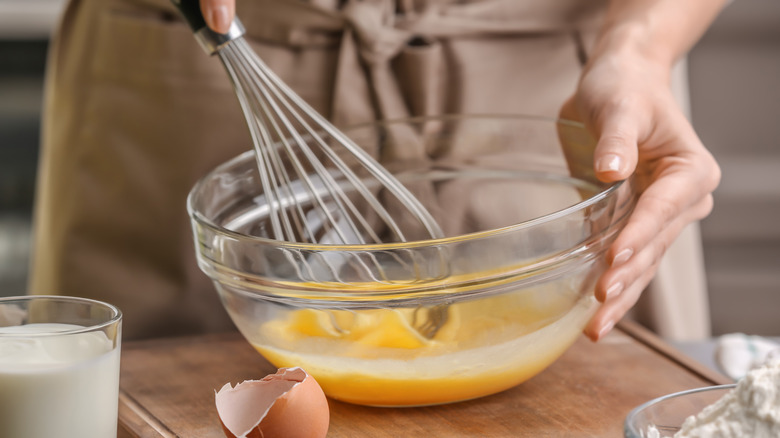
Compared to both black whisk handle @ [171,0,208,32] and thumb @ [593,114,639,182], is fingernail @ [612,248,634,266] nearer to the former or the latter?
thumb @ [593,114,639,182]

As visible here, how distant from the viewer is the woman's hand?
1.89 feet

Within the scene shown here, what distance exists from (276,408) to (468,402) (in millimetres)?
173

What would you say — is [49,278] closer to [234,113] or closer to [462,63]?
[234,113]

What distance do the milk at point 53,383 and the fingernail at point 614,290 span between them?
1.11 feet

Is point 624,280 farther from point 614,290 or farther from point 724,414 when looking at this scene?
point 724,414

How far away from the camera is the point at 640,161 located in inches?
27.6

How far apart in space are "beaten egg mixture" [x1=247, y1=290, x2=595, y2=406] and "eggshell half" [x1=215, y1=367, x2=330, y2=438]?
5 centimetres

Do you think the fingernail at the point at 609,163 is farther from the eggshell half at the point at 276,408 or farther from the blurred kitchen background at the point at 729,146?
the blurred kitchen background at the point at 729,146

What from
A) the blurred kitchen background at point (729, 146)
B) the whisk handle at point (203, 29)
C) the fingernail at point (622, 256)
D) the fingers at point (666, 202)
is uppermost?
the whisk handle at point (203, 29)

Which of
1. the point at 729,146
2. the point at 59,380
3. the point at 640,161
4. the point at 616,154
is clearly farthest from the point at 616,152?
the point at 729,146

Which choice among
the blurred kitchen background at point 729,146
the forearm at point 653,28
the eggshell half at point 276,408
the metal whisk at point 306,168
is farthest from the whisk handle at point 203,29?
Answer: the blurred kitchen background at point 729,146

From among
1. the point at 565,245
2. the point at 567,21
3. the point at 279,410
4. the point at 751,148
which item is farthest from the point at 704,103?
the point at 279,410

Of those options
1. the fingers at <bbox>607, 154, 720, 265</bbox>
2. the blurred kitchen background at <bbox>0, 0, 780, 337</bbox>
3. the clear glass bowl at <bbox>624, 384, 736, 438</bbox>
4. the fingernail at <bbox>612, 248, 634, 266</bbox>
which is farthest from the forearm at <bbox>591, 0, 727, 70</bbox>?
the blurred kitchen background at <bbox>0, 0, 780, 337</bbox>

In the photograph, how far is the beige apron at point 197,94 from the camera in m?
0.84
